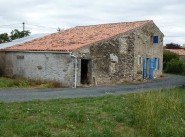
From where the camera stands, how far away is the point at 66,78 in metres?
25.8

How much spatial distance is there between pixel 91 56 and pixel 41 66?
3598mm

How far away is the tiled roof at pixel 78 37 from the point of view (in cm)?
2745

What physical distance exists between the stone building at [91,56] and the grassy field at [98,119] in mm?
10992

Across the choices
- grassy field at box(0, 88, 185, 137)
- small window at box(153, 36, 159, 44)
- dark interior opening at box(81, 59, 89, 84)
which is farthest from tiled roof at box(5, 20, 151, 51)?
grassy field at box(0, 88, 185, 137)

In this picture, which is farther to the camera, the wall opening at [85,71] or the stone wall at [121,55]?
the stone wall at [121,55]

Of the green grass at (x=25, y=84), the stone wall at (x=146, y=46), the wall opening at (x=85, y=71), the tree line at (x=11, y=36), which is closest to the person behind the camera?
the green grass at (x=25, y=84)

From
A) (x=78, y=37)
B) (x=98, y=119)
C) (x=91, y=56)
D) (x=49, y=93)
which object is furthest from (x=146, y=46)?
(x=98, y=119)

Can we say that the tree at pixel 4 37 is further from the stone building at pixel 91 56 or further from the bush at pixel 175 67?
the bush at pixel 175 67

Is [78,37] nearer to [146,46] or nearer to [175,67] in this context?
[146,46]

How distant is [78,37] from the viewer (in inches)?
1192

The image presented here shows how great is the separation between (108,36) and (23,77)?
6.99 meters

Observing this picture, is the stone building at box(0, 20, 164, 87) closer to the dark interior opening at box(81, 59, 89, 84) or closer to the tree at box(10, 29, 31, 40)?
the dark interior opening at box(81, 59, 89, 84)

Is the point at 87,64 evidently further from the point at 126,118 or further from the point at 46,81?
the point at 126,118

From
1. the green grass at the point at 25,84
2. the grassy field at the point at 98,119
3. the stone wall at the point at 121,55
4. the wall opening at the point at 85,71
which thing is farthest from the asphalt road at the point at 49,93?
the wall opening at the point at 85,71
